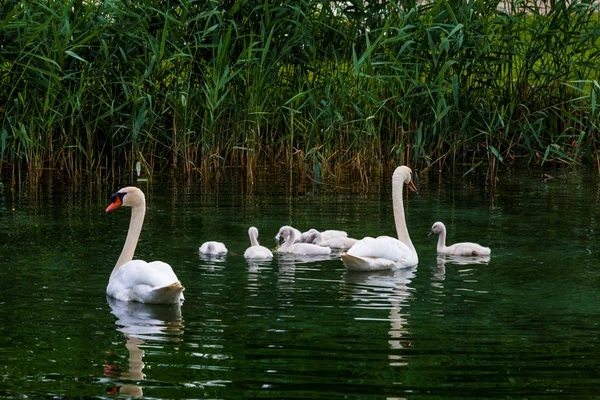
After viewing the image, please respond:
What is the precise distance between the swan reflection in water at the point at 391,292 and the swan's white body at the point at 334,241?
88 cm

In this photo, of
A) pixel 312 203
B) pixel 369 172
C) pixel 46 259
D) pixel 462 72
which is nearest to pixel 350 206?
pixel 312 203

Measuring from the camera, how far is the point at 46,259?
10039 mm

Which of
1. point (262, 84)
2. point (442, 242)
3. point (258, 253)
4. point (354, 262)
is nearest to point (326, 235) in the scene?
point (442, 242)

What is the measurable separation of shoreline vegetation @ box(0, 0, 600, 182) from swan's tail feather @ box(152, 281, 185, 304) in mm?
6036

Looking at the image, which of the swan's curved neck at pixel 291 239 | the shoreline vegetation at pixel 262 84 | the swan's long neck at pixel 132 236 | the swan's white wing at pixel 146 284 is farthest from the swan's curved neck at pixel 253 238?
the shoreline vegetation at pixel 262 84

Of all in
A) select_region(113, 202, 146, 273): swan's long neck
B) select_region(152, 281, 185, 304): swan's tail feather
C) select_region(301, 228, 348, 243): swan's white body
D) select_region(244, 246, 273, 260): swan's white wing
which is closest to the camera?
Answer: select_region(152, 281, 185, 304): swan's tail feather

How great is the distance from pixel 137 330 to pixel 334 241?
3719 mm

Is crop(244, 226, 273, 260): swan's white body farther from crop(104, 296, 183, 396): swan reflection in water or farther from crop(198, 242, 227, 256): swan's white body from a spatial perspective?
crop(104, 296, 183, 396): swan reflection in water

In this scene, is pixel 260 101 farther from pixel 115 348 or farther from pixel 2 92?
pixel 115 348

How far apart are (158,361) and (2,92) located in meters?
8.45

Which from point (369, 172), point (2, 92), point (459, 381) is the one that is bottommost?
point (459, 381)

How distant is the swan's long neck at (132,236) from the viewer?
9.02 meters

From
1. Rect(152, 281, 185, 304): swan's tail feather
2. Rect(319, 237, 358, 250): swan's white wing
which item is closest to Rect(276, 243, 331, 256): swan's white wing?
Rect(319, 237, 358, 250): swan's white wing

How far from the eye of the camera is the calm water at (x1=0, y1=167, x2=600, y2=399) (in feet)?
20.7
